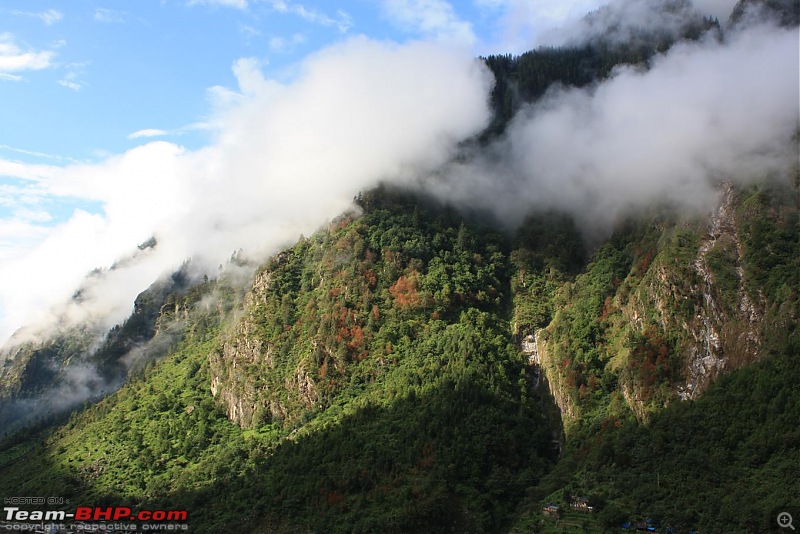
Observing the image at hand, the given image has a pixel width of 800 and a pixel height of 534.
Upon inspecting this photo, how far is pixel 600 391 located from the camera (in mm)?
129375

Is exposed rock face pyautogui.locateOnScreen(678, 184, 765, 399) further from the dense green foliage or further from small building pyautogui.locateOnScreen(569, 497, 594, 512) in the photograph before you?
the dense green foliage

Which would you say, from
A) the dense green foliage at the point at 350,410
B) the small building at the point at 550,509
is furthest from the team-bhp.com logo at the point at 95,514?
the small building at the point at 550,509

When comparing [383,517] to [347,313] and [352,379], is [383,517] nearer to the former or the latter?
[352,379]

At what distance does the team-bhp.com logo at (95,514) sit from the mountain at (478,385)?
12.7 feet

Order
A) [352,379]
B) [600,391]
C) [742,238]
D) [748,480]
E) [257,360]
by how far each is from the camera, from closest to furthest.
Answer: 1. [748,480]
2. [742,238]
3. [600,391]
4. [352,379]
5. [257,360]

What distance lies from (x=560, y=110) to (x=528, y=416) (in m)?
82.6

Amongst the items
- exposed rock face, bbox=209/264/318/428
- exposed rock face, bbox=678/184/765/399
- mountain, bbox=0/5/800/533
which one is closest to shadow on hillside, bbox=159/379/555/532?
mountain, bbox=0/5/800/533

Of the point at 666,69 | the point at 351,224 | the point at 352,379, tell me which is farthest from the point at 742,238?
the point at 351,224

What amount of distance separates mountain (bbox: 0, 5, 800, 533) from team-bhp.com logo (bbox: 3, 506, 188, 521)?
153 inches

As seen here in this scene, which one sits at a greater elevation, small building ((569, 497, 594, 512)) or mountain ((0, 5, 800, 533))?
mountain ((0, 5, 800, 533))

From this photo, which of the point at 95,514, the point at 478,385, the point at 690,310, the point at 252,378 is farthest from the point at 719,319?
the point at 95,514

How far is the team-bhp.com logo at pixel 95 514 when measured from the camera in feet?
443

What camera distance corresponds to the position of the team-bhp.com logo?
443 feet

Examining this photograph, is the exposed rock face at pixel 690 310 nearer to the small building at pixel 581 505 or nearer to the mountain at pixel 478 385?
the mountain at pixel 478 385
